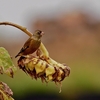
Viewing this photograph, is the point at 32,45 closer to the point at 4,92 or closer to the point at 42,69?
the point at 42,69

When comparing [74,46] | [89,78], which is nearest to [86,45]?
[74,46]

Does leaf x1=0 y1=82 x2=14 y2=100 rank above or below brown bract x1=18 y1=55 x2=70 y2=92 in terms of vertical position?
below

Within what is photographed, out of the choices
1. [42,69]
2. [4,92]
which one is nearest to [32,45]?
[42,69]

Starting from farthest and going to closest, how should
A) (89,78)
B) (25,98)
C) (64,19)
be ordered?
(64,19) < (89,78) < (25,98)

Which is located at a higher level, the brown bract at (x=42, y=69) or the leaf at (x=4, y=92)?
the brown bract at (x=42, y=69)

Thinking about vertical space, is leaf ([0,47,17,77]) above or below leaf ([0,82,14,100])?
above

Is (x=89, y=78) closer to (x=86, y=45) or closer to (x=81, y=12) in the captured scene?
(x=86, y=45)

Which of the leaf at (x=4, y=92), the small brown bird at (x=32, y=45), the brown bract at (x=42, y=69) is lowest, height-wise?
the leaf at (x=4, y=92)

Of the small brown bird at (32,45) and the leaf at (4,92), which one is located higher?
the small brown bird at (32,45)

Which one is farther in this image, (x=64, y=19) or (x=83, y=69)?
(x=64, y=19)

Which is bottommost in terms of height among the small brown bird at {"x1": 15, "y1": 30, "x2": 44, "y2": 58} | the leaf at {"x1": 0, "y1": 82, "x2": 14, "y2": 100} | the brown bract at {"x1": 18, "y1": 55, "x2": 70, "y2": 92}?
the leaf at {"x1": 0, "y1": 82, "x2": 14, "y2": 100}

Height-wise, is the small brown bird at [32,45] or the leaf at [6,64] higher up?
the small brown bird at [32,45]
